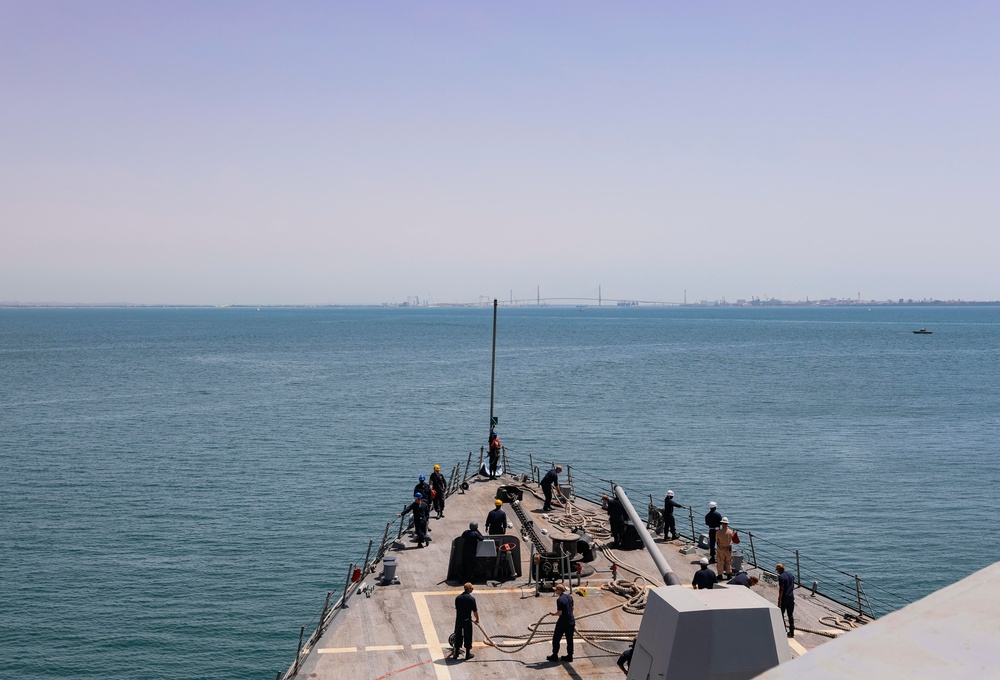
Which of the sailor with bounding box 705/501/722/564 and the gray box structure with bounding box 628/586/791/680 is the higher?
the gray box structure with bounding box 628/586/791/680

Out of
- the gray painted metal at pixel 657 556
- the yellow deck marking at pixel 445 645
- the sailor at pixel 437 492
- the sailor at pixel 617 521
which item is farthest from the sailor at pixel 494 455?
the gray painted metal at pixel 657 556

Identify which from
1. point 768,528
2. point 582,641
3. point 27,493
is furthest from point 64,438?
point 582,641

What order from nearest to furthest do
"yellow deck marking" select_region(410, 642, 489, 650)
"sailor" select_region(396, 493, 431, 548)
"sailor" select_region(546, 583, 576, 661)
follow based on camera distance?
"sailor" select_region(546, 583, 576, 661), "yellow deck marking" select_region(410, 642, 489, 650), "sailor" select_region(396, 493, 431, 548)

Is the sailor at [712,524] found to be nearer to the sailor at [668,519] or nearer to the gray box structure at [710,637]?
the sailor at [668,519]

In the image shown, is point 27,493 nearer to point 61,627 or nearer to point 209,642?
point 61,627

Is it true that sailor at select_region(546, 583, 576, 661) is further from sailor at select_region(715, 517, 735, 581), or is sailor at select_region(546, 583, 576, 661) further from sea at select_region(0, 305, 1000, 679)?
sea at select_region(0, 305, 1000, 679)

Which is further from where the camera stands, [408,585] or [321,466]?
[321,466]

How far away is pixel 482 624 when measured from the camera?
723 inches

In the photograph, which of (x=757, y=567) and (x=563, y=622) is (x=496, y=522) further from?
(x=757, y=567)

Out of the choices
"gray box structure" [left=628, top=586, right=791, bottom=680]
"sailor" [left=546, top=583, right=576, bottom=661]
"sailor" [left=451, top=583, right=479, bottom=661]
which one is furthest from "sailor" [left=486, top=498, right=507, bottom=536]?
"gray box structure" [left=628, top=586, right=791, bottom=680]

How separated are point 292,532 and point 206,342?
16699cm

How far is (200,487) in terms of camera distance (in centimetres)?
4731

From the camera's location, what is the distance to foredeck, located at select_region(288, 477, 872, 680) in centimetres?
1633

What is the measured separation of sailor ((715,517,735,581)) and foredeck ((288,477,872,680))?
792 mm
